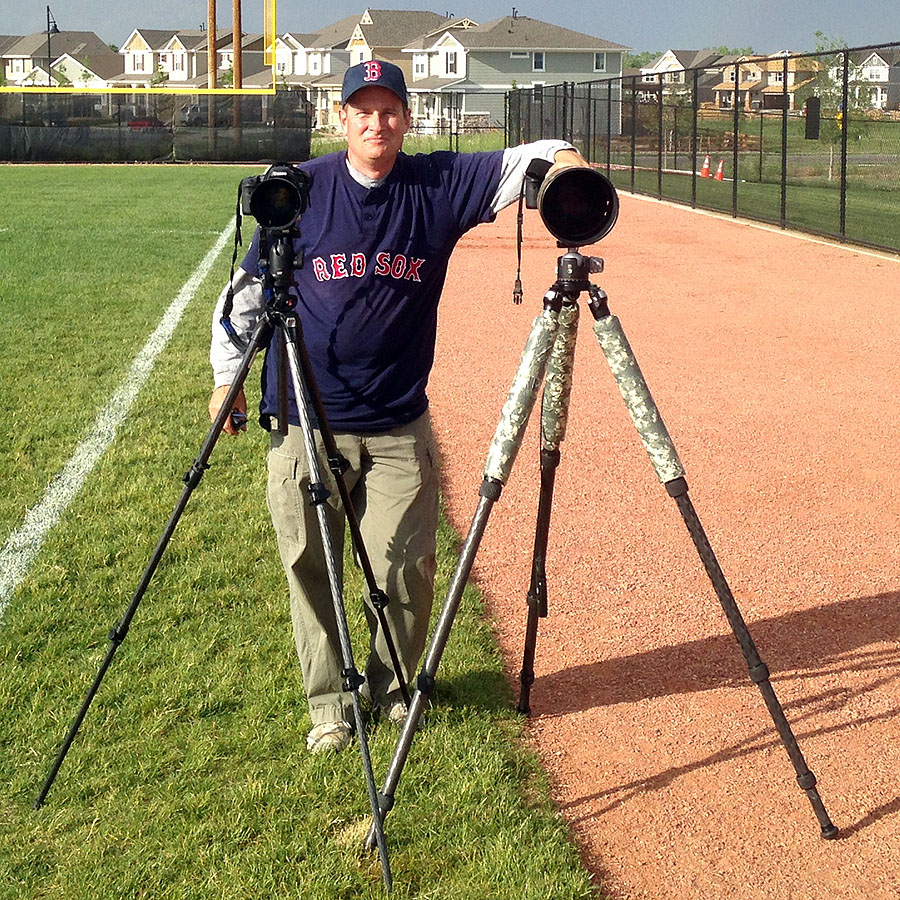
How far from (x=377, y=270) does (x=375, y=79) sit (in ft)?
1.78

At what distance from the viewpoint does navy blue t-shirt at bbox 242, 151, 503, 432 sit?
368 cm

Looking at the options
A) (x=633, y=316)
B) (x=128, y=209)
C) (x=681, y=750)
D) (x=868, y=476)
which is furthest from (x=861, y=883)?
(x=128, y=209)

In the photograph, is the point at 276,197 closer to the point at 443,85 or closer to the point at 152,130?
the point at 152,130

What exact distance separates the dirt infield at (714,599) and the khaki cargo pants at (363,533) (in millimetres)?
655

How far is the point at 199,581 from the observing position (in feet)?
17.7

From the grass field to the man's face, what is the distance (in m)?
1.83

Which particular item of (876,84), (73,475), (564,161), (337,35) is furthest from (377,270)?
(337,35)

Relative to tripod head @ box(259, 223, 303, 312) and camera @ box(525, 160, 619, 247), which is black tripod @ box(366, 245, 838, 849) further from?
tripod head @ box(259, 223, 303, 312)

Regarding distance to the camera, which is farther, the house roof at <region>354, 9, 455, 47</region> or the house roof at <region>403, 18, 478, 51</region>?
the house roof at <region>354, 9, 455, 47</region>

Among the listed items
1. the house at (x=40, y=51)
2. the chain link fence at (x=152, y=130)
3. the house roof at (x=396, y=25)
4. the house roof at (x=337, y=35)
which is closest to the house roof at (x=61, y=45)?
the house at (x=40, y=51)

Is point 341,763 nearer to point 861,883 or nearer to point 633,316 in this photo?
point 861,883

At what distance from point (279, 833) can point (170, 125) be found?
4124 cm

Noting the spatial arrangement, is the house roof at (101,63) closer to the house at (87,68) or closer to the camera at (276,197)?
the house at (87,68)

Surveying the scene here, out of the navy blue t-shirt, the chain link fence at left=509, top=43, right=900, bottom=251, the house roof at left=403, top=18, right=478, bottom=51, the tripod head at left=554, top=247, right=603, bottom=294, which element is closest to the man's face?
the navy blue t-shirt
